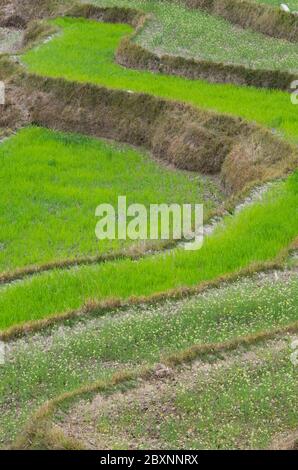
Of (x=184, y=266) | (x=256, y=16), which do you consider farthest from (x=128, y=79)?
(x=184, y=266)

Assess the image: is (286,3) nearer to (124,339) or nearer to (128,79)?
(128,79)

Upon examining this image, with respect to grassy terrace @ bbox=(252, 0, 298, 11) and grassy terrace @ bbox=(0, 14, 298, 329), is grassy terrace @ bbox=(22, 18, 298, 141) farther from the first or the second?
grassy terrace @ bbox=(252, 0, 298, 11)

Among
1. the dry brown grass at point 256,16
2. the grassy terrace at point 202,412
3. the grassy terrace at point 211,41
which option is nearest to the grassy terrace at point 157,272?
the grassy terrace at point 202,412

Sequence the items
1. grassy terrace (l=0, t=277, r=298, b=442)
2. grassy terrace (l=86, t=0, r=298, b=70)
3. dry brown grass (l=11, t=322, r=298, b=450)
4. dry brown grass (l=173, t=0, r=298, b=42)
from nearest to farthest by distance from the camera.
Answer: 1. dry brown grass (l=11, t=322, r=298, b=450)
2. grassy terrace (l=0, t=277, r=298, b=442)
3. grassy terrace (l=86, t=0, r=298, b=70)
4. dry brown grass (l=173, t=0, r=298, b=42)

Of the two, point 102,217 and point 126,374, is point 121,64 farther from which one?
point 126,374

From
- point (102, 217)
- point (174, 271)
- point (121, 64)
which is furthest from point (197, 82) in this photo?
point (174, 271)

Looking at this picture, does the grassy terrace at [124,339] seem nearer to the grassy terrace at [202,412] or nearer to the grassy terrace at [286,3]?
the grassy terrace at [202,412]

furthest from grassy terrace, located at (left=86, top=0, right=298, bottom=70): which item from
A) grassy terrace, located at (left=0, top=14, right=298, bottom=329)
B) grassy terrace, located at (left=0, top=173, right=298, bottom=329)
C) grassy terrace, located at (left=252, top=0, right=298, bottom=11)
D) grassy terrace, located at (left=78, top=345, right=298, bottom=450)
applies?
grassy terrace, located at (left=78, top=345, right=298, bottom=450)
